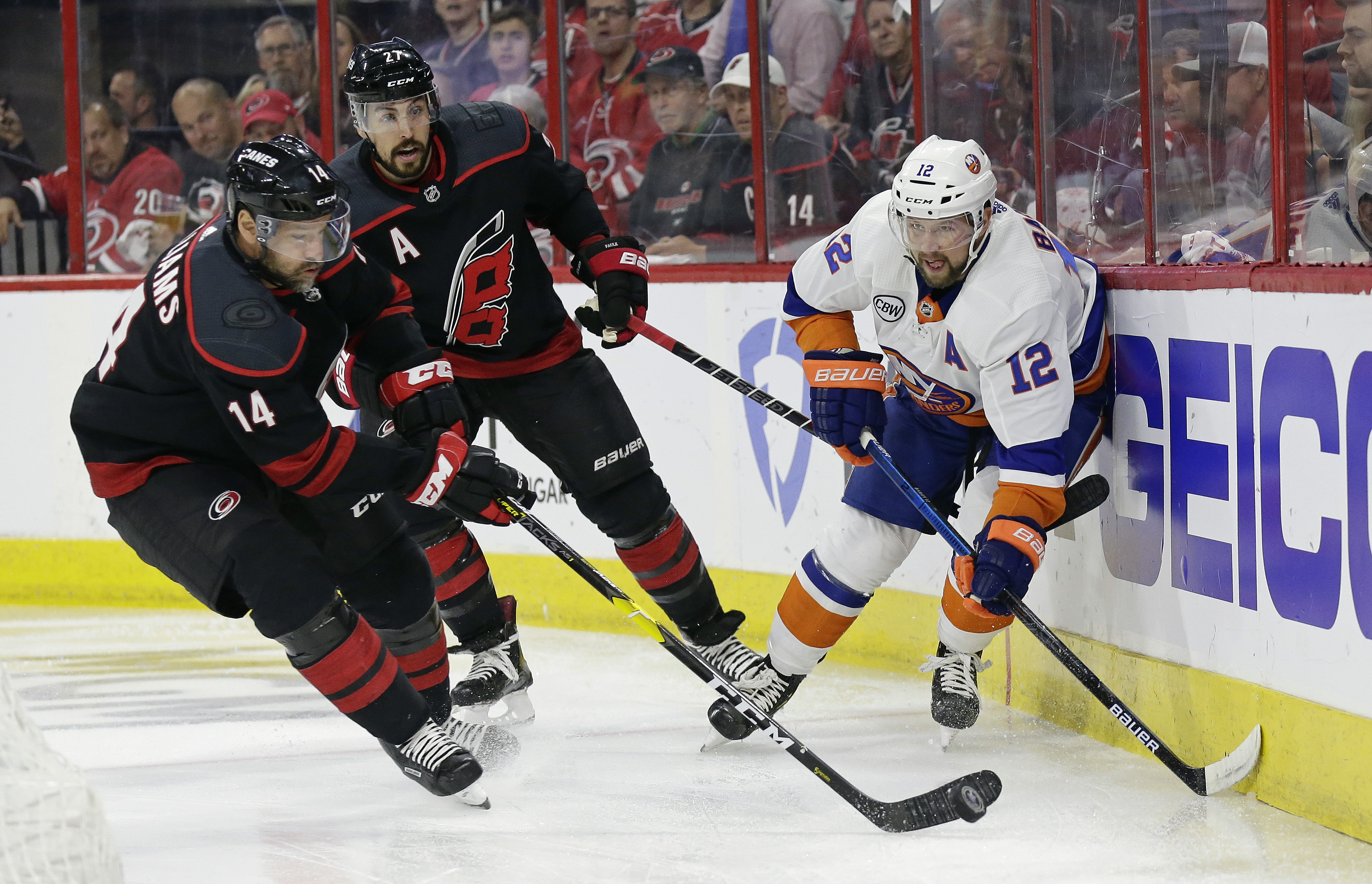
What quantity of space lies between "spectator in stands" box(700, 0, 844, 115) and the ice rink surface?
1707 mm

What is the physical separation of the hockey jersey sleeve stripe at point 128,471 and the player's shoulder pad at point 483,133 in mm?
893

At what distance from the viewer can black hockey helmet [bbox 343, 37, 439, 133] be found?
3037 millimetres

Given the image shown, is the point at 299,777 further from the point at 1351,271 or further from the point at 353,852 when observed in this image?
the point at 1351,271

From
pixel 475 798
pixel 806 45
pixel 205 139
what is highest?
pixel 806 45

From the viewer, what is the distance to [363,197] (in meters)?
3.17

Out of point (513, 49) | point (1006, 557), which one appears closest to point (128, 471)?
point (1006, 557)

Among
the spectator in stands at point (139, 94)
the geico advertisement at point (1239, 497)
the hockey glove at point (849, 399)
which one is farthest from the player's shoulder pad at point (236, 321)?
the spectator in stands at point (139, 94)

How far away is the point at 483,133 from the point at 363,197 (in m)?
0.30

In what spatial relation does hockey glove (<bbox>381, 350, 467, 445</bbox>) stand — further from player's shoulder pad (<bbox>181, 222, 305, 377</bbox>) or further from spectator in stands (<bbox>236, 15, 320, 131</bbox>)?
spectator in stands (<bbox>236, 15, 320, 131</bbox>)

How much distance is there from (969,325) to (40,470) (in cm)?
345

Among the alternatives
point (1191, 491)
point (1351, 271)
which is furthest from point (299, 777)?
point (1351, 271)

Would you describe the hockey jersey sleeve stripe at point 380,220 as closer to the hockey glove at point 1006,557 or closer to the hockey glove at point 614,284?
the hockey glove at point 614,284

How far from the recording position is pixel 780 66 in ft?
14.8

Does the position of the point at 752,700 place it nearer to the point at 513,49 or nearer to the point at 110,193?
the point at 513,49
